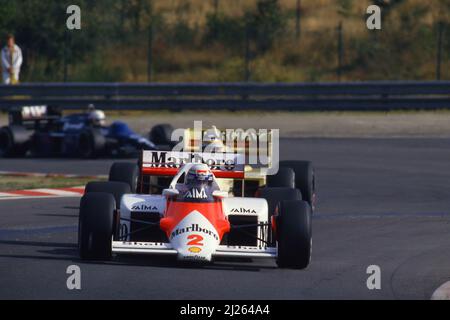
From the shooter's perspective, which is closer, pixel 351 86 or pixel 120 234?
pixel 120 234

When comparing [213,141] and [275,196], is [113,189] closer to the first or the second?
[275,196]

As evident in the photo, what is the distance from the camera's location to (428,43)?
38812 millimetres

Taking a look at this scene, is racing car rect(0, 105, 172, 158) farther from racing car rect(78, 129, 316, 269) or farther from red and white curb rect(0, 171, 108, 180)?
racing car rect(78, 129, 316, 269)

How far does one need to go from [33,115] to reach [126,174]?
996cm

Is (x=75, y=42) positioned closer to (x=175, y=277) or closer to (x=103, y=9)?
(x=103, y=9)

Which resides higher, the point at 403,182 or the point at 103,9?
the point at 103,9

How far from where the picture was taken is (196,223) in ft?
38.7

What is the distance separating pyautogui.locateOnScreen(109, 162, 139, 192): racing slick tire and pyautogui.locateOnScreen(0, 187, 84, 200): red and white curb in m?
2.87

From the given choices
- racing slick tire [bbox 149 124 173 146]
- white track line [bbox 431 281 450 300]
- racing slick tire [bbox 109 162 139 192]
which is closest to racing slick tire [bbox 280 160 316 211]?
racing slick tire [bbox 109 162 139 192]

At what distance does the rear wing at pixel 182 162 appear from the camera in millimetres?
14594

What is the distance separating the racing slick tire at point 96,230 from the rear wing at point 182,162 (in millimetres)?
2764

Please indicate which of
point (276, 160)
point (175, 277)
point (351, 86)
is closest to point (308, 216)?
point (175, 277)
